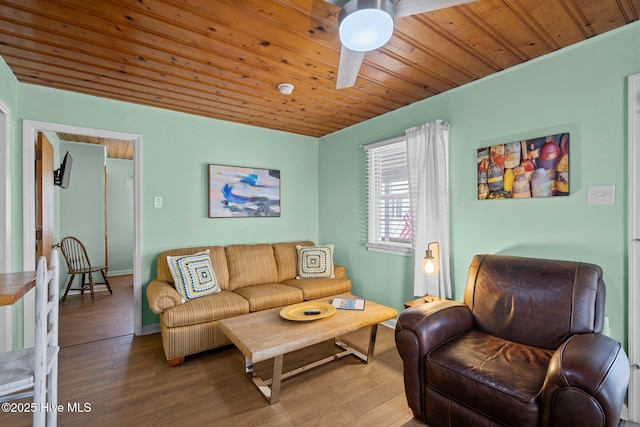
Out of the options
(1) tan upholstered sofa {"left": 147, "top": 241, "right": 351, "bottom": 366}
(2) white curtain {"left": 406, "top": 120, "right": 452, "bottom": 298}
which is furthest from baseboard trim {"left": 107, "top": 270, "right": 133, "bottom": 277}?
(2) white curtain {"left": 406, "top": 120, "right": 452, "bottom": 298}

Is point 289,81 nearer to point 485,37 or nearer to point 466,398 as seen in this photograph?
point 485,37

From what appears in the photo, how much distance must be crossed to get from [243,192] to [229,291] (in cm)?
123

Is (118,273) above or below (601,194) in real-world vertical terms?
below

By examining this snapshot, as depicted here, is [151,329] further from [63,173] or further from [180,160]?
[63,173]

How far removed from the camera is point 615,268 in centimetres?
185

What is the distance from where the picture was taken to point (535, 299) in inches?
72.5

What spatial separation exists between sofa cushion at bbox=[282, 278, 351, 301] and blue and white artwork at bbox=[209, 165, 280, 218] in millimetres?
1014

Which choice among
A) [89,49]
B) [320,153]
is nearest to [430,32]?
[89,49]

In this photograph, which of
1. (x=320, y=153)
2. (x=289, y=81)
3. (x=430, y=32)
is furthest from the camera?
(x=320, y=153)

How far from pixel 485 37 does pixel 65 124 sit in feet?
11.5

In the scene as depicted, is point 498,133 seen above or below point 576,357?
above

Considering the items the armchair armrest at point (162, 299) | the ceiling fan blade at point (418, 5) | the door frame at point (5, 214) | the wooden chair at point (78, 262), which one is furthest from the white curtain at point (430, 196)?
the wooden chair at point (78, 262)

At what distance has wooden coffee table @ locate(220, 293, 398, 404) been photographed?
6.10 feet

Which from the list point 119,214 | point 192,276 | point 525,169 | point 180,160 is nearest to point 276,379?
point 192,276
